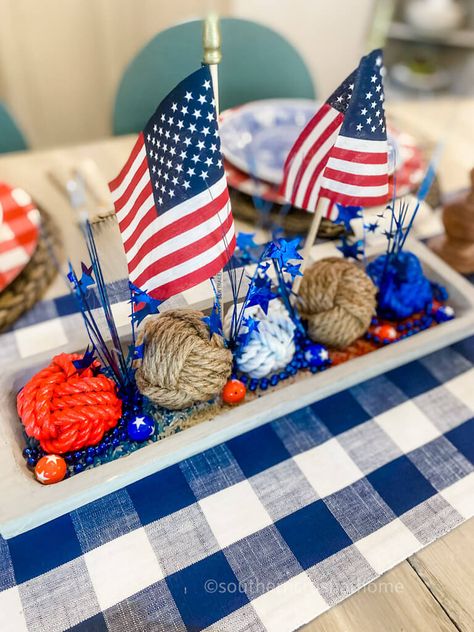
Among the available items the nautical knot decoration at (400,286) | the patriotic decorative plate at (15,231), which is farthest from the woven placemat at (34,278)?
the nautical knot decoration at (400,286)

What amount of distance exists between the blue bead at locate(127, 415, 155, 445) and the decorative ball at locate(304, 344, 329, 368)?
0.20 m

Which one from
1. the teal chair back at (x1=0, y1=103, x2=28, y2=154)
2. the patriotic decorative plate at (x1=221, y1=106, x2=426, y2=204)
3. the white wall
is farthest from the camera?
the white wall

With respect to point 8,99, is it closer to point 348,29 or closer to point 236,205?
point 236,205

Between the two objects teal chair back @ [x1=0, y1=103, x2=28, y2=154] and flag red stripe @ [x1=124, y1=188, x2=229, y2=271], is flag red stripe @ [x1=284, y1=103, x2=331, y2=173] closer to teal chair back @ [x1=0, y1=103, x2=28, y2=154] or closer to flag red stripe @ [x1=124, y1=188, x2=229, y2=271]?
flag red stripe @ [x1=124, y1=188, x2=229, y2=271]

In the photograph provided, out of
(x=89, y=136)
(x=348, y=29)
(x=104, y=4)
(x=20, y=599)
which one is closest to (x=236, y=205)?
(x=20, y=599)

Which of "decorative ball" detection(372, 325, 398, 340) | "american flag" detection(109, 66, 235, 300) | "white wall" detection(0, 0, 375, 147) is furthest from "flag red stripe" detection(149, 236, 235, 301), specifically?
"white wall" detection(0, 0, 375, 147)

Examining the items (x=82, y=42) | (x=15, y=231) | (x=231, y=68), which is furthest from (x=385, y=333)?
(x=82, y=42)

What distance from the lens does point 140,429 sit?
0.49 m

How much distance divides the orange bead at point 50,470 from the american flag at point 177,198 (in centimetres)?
18

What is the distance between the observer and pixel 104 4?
5.01 feet

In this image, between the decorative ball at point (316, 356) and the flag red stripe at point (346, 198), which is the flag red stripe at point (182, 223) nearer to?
the flag red stripe at point (346, 198)

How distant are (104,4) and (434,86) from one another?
1372 mm

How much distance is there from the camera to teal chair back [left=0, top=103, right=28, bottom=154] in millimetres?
968

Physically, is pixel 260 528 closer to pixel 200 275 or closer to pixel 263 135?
pixel 200 275
